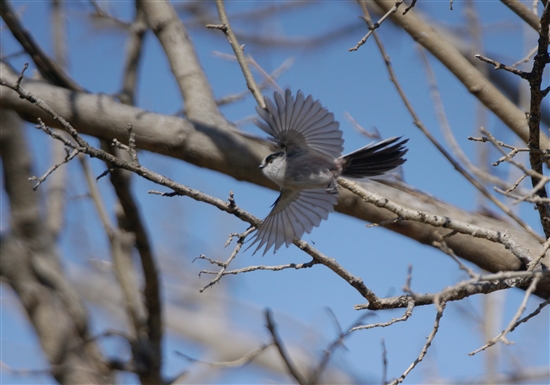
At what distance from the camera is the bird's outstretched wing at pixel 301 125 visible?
1700mm

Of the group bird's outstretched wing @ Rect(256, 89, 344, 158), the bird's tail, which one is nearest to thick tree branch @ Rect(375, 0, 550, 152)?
the bird's tail

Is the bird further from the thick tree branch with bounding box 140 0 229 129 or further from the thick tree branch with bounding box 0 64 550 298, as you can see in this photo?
the thick tree branch with bounding box 140 0 229 129

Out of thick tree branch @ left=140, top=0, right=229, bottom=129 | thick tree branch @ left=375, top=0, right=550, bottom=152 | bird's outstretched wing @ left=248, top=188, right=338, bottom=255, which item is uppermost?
thick tree branch @ left=140, top=0, right=229, bottom=129

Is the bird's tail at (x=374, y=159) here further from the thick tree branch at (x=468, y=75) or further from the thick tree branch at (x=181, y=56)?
the thick tree branch at (x=181, y=56)

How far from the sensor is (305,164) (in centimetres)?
199

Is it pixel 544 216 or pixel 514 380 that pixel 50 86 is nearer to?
pixel 544 216

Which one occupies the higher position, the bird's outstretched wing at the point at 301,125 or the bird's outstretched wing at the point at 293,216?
the bird's outstretched wing at the point at 301,125

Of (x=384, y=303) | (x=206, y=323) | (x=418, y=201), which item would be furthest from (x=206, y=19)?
(x=206, y=323)

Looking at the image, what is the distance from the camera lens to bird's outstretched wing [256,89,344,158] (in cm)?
170

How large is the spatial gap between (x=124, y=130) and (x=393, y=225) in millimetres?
1104

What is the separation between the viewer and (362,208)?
86.0 inches

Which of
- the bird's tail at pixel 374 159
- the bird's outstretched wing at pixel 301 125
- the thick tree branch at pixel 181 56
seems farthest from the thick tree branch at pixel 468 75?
the thick tree branch at pixel 181 56

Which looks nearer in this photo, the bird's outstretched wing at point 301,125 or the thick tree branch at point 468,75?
the bird's outstretched wing at point 301,125

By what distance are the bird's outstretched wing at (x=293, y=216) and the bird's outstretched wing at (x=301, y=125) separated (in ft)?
0.53
